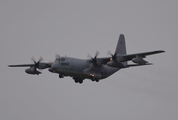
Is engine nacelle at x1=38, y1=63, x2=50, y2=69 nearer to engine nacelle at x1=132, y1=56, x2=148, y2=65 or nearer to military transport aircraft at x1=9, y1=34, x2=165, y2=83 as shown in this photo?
military transport aircraft at x1=9, y1=34, x2=165, y2=83

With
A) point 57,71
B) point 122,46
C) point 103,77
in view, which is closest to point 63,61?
point 57,71

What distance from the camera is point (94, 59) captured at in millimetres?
49062

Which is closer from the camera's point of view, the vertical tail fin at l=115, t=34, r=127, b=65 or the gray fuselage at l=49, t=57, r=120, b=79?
the gray fuselage at l=49, t=57, r=120, b=79

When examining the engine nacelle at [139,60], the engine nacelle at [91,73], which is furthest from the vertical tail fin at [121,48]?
the engine nacelle at [139,60]

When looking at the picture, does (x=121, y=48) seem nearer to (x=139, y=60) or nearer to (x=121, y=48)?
(x=121, y=48)

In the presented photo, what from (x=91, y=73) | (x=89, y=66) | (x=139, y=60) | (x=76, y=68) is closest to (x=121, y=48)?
(x=89, y=66)

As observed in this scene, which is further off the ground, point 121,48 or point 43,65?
point 121,48

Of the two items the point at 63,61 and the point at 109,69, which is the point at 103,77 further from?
the point at 63,61

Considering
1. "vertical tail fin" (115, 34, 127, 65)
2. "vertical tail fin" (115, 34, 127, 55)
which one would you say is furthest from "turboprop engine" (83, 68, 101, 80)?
"vertical tail fin" (115, 34, 127, 55)

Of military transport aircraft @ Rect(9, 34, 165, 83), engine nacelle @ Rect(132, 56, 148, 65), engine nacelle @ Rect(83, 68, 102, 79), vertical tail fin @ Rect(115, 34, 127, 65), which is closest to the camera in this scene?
engine nacelle @ Rect(132, 56, 148, 65)

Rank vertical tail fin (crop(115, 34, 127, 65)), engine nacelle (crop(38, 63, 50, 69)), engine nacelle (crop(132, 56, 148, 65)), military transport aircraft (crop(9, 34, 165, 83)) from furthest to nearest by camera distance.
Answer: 1. engine nacelle (crop(38, 63, 50, 69))
2. vertical tail fin (crop(115, 34, 127, 65))
3. military transport aircraft (crop(9, 34, 165, 83))
4. engine nacelle (crop(132, 56, 148, 65))

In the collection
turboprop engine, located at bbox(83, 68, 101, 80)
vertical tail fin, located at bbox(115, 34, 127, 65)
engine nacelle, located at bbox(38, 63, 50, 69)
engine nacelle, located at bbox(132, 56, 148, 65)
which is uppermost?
vertical tail fin, located at bbox(115, 34, 127, 65)

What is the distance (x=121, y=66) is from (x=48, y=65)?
10.1 metres

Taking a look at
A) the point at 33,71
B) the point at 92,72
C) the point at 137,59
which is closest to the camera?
the point at 137,59
